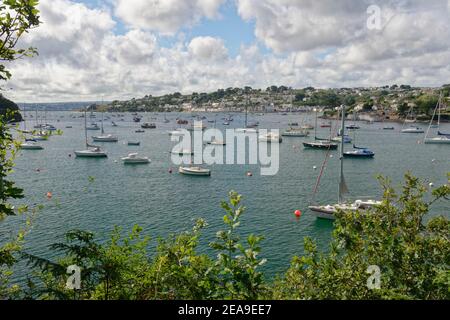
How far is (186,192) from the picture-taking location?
39.6 metres

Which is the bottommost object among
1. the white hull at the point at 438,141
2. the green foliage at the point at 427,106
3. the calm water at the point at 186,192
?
the calm water at the point at 186,192

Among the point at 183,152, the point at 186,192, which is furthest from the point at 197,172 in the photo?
the point at 183,152

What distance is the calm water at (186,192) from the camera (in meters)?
26.8

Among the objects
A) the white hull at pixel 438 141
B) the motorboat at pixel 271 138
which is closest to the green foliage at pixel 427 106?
the white hull at pixel 438 141

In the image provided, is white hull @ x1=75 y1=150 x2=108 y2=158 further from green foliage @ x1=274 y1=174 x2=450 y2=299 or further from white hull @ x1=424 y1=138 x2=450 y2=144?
white hull @ x1=424 y1=138 x2=450 y2=144

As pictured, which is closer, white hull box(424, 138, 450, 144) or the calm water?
the calm water

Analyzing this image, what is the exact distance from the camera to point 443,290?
18.2 feet

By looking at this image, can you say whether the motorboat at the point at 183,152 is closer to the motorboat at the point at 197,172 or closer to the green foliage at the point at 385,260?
the motorboat at the point at 197,172

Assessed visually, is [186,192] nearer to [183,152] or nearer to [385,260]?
[183,152]

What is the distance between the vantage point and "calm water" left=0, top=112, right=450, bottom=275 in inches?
1056

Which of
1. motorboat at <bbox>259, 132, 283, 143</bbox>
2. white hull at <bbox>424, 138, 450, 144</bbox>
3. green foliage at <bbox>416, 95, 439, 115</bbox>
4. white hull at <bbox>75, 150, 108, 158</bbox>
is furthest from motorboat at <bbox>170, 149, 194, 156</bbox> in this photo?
green foliage at <bbox>416, 95, 439, 115</bbox>
